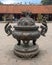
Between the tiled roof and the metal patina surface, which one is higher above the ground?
the metal patina surface

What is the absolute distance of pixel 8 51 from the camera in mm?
5340

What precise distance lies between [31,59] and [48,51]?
2.85 ft

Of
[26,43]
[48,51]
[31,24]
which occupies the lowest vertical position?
[48,51]

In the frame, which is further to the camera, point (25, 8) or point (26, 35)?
point (25, 8)

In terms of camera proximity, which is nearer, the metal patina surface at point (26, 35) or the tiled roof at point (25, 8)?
the metal patina surface at point (26, 35)

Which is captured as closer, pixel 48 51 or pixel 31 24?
pixel 31 24

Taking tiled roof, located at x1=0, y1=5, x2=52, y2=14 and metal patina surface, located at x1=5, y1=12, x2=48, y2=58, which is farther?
tiled roof, located at x1=0, y1=5, x2=52, y2=14

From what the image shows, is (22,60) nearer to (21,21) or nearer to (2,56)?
(2,56)

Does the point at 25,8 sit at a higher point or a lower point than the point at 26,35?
lower

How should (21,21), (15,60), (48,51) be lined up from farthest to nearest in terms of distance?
1. (48,51)
2. (21,21)
3. (15,60)

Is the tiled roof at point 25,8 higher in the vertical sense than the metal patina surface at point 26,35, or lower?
lower

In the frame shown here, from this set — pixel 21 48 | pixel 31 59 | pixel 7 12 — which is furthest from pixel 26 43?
pixel 7 12

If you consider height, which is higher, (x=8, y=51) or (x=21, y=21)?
(x=21, y=21)

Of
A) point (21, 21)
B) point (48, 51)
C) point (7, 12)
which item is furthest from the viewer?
point (7, 12)
